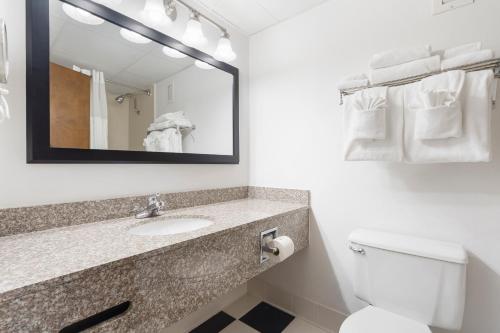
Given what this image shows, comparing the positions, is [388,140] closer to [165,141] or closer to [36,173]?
[165,141]

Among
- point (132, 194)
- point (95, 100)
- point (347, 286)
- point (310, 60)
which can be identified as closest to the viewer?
point (95, 100)

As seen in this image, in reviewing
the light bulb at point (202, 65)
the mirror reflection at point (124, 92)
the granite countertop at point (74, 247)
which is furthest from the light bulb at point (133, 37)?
the granite countertop at point (74, 247)

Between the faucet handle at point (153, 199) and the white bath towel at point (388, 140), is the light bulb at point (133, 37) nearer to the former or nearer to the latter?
the faucet handle at point (153, 199)

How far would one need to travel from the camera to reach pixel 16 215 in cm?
92

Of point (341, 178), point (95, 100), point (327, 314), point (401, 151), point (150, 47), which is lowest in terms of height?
point (327, 314)

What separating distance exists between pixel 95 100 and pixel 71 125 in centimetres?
17

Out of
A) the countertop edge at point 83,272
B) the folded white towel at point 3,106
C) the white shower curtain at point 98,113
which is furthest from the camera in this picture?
the white shower curtain at point 98,113

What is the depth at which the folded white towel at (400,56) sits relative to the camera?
1.11 meters

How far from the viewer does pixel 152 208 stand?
4.09 feet


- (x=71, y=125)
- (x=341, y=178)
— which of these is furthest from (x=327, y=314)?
(x=71, y=125)

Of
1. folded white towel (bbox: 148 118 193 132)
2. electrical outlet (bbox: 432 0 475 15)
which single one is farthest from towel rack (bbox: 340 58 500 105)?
folded white towel (bbox: 148 118 193 132)

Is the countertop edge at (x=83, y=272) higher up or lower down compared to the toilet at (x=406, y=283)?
higher up

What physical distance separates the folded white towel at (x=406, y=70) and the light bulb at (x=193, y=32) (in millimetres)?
1007

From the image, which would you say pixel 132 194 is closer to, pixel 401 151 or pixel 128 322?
pixel 128 322
